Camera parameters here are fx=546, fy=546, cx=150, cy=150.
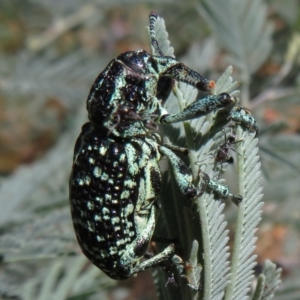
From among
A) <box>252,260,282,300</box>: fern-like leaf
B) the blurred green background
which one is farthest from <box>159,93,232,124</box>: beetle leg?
the blurred green background

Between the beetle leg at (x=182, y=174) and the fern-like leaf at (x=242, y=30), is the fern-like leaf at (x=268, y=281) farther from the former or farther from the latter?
the fern-like leaf at (x=242, y=30)

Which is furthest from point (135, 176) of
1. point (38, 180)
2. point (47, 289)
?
point (38, 180)

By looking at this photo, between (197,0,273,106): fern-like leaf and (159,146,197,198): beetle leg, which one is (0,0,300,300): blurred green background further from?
(159,146,197,198): beetle leg

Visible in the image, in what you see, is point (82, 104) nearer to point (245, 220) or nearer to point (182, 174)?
point (182, 174)

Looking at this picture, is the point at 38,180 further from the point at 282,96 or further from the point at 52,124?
the point at 52,124

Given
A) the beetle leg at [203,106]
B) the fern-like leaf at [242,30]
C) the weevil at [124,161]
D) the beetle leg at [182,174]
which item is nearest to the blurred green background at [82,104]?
the fern-like leaf at [242,30]

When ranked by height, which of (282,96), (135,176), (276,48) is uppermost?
(276,48)

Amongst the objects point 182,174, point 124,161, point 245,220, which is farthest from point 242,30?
point 245,220
